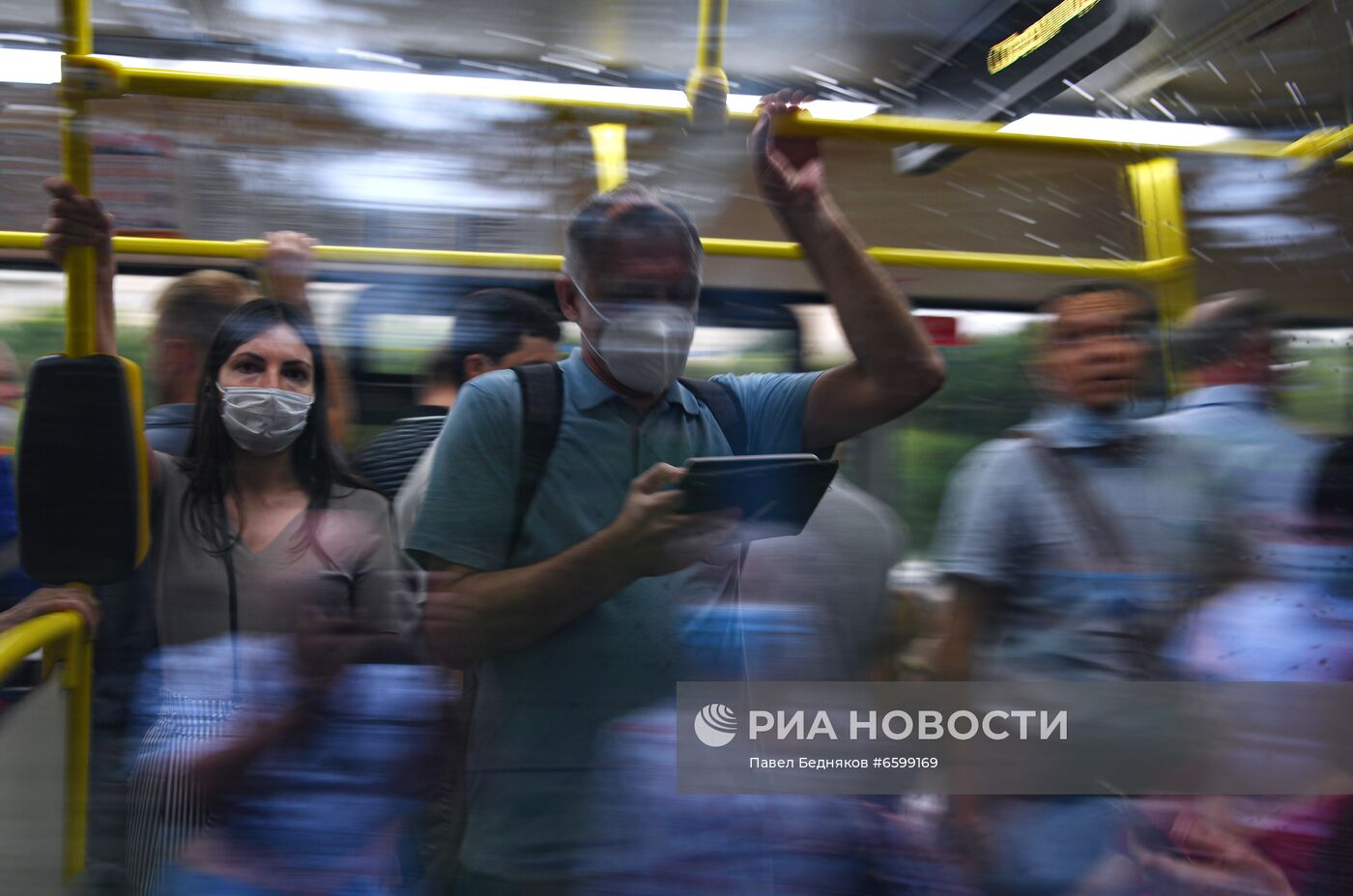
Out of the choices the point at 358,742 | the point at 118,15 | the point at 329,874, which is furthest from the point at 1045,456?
the point at 118,15

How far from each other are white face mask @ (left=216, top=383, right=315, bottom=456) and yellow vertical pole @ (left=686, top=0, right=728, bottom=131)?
0.68 m

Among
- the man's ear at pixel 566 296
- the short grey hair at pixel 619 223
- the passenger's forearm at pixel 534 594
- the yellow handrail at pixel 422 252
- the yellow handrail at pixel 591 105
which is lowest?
the passenger's forearm at pixel 534 594

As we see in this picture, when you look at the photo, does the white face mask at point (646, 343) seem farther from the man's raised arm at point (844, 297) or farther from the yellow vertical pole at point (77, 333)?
the yellow vertical pole at point (77, 333)

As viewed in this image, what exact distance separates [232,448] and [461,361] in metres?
0.34

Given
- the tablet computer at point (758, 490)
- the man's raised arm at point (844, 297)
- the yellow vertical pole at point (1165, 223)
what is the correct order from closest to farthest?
the tablet computer at point (758, 490) → the man's raised arm at point (844, 297) → the yellow vertical pole at point (1165, 223)

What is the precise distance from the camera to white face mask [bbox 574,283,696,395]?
1.51m

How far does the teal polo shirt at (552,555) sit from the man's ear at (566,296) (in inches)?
2.6

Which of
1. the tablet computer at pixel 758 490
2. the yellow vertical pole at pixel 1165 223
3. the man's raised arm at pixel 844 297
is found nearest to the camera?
the tablet computer at pixel 758 490

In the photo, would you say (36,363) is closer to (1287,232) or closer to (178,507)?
(178,507)

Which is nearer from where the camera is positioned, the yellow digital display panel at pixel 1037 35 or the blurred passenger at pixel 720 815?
the blurred passenger at pixel 720 815

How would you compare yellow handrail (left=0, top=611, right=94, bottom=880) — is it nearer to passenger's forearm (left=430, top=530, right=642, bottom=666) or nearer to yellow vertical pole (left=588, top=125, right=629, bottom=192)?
passenger's forearm (left=430, top=530, right=642, bottom=666)

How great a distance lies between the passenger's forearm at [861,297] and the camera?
1.59 meters

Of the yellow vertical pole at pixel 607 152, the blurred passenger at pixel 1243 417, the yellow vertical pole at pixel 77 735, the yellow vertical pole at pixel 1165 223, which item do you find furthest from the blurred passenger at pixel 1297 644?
the yellow vertical pole at pixel 77 735

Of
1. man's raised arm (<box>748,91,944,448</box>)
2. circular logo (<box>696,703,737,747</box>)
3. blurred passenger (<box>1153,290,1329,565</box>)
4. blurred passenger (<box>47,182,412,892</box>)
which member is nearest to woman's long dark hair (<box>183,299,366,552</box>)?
blurred passenger (<box>47,182,412,892</box>)
